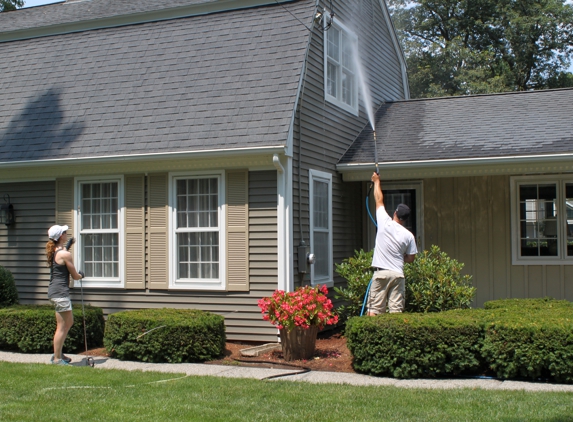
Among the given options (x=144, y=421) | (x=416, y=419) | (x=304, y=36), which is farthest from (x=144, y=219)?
→ (x=416, y=419)

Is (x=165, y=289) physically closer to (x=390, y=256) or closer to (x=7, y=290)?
(x=7, y=290)

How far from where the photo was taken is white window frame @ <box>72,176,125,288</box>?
10758 mm

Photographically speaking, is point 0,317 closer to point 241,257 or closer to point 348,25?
point 241,257

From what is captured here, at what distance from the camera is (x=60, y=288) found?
332 inches

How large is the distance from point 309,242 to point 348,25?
4.60 meters

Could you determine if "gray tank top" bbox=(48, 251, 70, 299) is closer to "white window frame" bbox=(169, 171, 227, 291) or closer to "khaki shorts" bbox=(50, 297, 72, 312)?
"khaki shorts" bbox=(50, 297, 72, 312)

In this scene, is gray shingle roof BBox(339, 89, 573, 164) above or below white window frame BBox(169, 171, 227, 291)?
above

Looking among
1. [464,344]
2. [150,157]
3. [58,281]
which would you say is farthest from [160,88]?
[464,344]

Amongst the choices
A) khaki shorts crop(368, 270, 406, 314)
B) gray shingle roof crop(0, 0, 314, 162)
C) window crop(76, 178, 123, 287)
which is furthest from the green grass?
gray shingle roof crop(0, 0, 314, 162)

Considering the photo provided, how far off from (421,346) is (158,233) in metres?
4.65

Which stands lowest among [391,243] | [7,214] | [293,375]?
[293,375]

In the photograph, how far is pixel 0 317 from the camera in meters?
9.67

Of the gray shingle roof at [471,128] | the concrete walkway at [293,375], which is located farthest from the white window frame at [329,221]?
the concrete walkway at [293,375]

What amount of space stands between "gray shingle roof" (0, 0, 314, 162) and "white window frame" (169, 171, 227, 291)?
51cm
